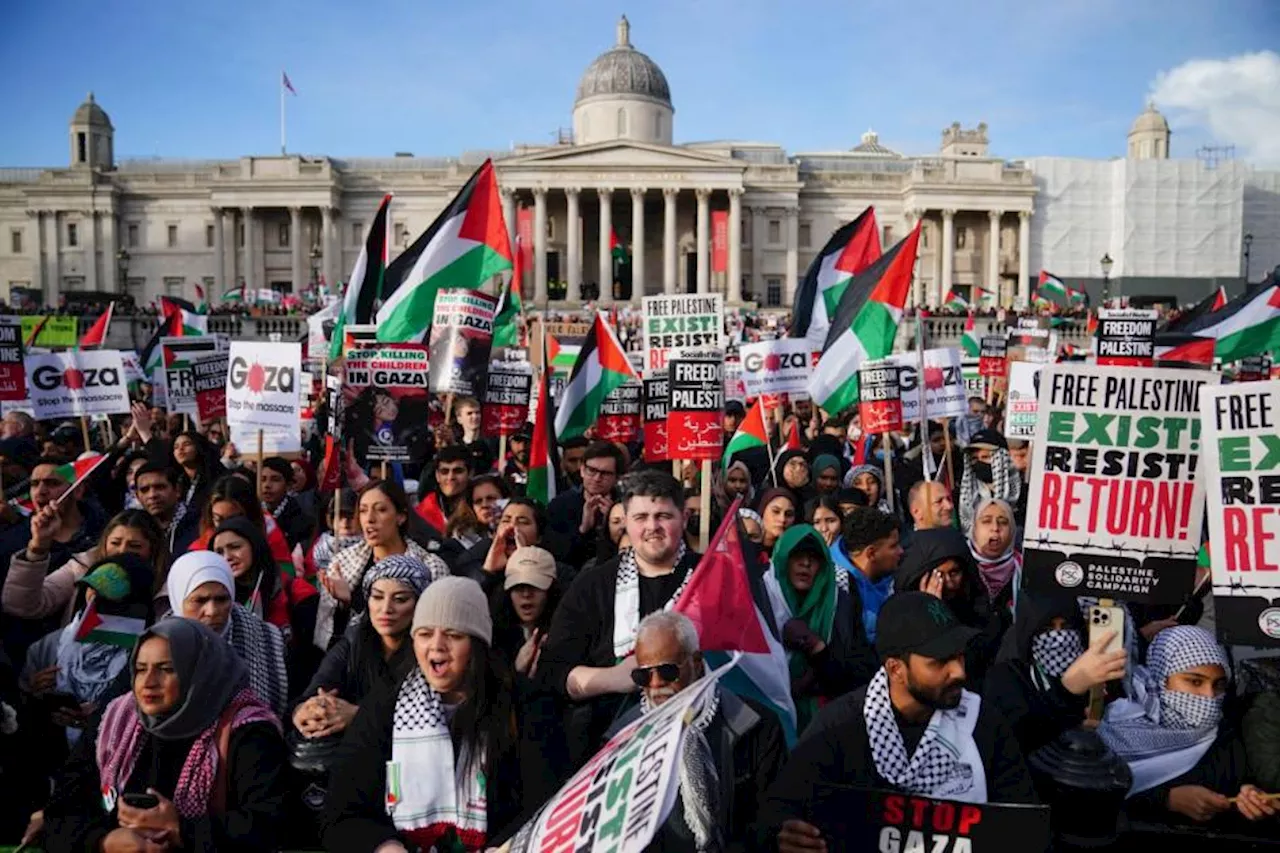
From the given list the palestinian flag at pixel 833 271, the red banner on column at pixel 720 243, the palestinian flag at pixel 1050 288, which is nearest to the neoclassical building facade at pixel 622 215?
the red banner on column at pixel 720 243

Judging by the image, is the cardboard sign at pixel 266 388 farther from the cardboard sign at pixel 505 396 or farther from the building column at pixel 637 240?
the building column at pixel 637 240

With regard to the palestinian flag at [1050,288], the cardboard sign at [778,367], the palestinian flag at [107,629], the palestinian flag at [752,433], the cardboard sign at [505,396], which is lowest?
the palestinian flag at [107,629]

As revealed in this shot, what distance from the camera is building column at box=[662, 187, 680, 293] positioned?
56.3 m

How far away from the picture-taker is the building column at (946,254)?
5869 centimetres

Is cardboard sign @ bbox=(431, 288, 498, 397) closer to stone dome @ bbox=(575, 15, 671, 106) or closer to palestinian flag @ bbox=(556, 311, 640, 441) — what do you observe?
palestinian flag @ bbox=(556, 311, 640, 441)

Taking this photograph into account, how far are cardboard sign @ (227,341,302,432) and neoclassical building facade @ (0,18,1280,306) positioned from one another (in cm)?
4789

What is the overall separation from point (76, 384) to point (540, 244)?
47772 mm

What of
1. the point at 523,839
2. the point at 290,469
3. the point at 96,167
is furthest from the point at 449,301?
the point at 96,167

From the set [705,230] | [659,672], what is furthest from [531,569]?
[705,230]

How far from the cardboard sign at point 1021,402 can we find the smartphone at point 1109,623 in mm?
6431

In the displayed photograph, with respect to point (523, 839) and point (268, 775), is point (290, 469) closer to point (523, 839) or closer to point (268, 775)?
point (268, 775)

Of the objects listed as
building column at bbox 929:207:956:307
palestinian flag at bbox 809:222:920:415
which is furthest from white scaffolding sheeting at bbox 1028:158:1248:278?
palestinian flag at bbox 809:222:920:415

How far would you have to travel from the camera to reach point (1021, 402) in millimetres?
10430

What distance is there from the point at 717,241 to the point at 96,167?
122ft
